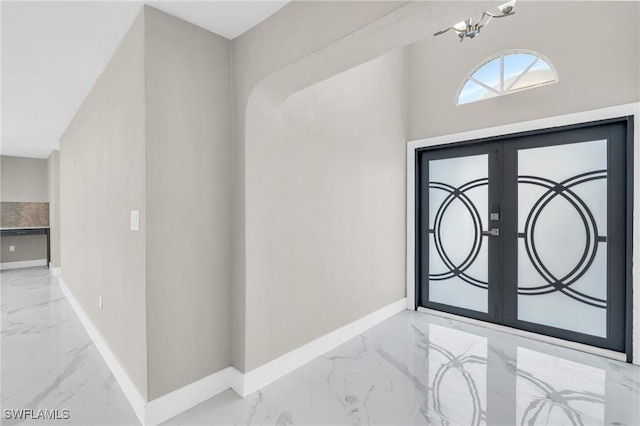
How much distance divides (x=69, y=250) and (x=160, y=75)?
11.6ft

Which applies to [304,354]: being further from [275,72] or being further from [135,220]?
[275,72]

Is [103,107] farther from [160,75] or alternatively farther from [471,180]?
[471,180]

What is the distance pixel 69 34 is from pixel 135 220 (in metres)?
1.34

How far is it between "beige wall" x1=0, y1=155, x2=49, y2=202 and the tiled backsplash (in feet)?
0.54

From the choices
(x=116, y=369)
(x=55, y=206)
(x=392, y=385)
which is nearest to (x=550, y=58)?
(x=392, y=385)

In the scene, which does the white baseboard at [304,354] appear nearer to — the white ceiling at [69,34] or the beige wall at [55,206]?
the white ceiling at [69,34]

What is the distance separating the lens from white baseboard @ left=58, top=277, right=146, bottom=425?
191cm

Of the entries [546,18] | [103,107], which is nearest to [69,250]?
[103,107]

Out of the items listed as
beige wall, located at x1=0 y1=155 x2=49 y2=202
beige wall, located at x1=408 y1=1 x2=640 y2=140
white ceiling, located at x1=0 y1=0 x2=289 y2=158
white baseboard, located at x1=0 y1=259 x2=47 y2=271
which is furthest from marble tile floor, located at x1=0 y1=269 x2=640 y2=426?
beige wall, located at x1=0 y1=155 x2=49 y2=202

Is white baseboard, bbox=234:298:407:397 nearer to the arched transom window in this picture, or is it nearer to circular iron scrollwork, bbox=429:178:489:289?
circular iron scrollwork, bbox=429:178:489:289

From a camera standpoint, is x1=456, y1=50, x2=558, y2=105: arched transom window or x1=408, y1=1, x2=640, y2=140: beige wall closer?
x1=408, y1=1, x2=640, y2=140: beige wall

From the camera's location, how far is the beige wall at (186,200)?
1.88 m

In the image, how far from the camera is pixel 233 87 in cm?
222

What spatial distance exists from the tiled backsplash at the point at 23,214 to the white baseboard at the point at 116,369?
464 cm
